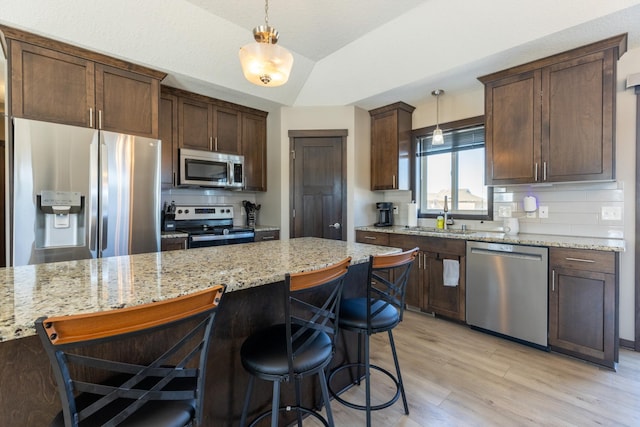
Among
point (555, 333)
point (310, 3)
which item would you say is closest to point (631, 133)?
point (555, 333)

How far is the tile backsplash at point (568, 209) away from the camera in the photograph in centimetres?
265

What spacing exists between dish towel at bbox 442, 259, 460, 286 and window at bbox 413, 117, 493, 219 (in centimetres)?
83

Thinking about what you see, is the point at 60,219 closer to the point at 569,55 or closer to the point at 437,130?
the point at 437,130

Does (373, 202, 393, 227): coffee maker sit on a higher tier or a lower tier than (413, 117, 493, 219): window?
lower

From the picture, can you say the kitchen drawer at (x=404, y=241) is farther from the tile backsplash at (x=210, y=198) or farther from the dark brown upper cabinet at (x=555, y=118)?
the tile backsplash at (x=210, y=198)

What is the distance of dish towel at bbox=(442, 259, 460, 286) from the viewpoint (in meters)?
3.01

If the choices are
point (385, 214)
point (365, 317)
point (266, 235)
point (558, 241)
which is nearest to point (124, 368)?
point (365, 317)

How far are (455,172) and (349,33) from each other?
210 centimetres

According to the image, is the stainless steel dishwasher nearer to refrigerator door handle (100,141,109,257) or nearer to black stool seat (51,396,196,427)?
black stool seat (51,396,196,427)

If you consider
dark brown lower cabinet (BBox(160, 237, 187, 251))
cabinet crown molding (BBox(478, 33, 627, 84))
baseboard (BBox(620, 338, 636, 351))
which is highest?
cabinet crown molding (BBox(478, 33, 627, 84))

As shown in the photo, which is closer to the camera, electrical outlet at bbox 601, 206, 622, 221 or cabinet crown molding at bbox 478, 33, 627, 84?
cabinet crown molding at bbox 478, 33, 627, 84

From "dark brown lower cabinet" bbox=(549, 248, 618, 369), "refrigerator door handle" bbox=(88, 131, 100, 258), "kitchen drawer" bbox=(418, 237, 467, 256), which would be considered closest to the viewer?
"dark brown lower cabinet" bbox=(549, 248, 618, 369)

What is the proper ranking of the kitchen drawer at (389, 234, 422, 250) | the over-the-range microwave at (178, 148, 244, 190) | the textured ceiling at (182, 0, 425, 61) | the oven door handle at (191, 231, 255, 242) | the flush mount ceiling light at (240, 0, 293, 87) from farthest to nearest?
the over-the-range microwave at (178, 148, 244, 190) < the kitchen drawer at (389, 234, 422, 250) < the oven door handle at (191, 231, 255, 242) < the textured ceiling at (182, 0, 425, 61) < the flush mount ceiling light at (240, 0, 293, 87)

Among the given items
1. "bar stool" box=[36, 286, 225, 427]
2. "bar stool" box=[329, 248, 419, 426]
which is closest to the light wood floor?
"bar stool" box=[329, 248, 419, 426]
